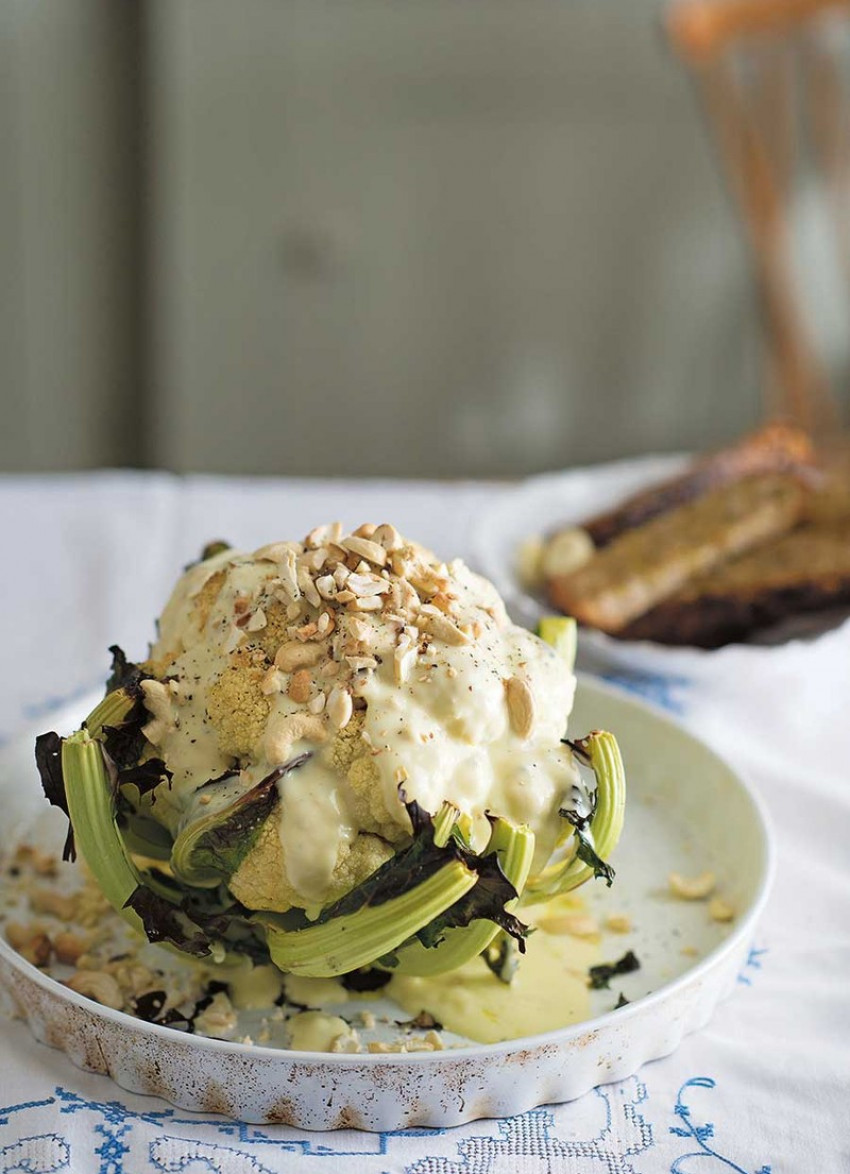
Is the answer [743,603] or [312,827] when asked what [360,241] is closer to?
[743,603]

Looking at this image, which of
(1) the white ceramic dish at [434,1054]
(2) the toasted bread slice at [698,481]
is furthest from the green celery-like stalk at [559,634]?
(2) the toasted bread slice at [698,481]

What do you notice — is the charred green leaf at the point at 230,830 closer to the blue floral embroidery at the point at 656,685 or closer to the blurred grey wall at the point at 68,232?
the blue floral embroidery at the point at 656,685

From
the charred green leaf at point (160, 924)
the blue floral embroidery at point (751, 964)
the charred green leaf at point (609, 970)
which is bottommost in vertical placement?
the blue floral embroidery at point (751, 964)

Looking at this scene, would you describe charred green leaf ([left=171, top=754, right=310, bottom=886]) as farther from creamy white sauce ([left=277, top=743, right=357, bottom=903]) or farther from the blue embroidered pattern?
the blue embroidered pattern

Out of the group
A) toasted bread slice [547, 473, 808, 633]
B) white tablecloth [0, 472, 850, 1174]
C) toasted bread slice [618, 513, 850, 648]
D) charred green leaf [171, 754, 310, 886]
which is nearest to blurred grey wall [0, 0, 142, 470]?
white tablecloth [0, 472, 850, 1174]

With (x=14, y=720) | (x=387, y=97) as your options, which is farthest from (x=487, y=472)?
(x=14, y=720)

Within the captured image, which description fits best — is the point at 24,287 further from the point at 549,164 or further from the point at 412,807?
the point at 412,807

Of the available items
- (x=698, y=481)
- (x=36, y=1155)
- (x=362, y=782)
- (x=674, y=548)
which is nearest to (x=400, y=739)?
(x=362, y=782)
